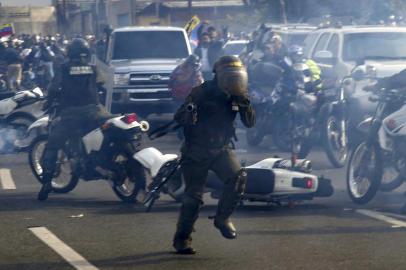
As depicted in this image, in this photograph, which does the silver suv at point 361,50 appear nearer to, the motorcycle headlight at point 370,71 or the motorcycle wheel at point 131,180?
the motorcycle headlight at point 370,71

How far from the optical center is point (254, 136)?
60.5 ft

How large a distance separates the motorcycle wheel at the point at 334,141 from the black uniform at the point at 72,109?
3951 mm

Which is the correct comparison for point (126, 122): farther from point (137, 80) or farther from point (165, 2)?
point (165, 2)

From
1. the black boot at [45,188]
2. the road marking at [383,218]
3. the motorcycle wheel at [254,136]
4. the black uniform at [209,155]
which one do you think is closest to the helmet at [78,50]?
the black boot at [45,188]

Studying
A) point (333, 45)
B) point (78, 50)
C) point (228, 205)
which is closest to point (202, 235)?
point (228, 205)

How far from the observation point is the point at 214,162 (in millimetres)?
8727

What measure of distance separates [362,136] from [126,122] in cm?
264

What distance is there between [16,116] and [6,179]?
4.07m

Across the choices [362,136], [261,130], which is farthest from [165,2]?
[362,136]

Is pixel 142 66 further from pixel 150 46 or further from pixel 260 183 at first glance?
pixel 260 183

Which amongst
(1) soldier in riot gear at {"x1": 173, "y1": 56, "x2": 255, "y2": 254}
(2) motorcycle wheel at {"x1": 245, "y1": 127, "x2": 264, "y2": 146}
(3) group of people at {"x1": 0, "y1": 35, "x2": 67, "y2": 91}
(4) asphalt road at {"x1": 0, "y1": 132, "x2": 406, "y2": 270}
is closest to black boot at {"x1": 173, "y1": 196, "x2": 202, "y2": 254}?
(1) soldier in riot gear at {"x1": 173, "y1": 56, "x2": 255, "y2": 254}

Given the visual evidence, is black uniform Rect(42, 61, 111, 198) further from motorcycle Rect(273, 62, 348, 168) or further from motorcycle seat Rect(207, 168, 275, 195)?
motorcycle Rect(273, 62, 348, 168)

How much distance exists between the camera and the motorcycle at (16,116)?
1842 centimetres

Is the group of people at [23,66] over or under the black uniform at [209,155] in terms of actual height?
under
